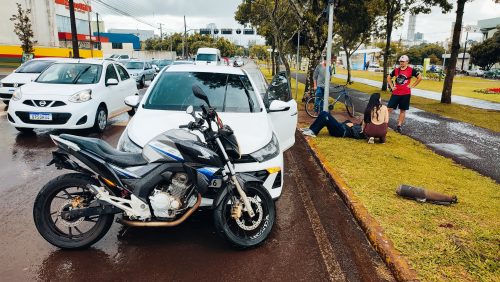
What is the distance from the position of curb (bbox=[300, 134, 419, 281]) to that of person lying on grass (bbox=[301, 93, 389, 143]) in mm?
2818

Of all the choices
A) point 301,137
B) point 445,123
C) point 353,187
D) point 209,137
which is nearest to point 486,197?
point 353,187

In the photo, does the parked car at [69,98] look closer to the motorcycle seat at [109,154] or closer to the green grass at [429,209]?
the motorcycle seat at [109,154]

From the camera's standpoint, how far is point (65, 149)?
3.61m

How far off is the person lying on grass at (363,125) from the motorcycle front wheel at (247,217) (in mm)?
5268

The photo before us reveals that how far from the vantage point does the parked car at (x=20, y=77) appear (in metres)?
12.0

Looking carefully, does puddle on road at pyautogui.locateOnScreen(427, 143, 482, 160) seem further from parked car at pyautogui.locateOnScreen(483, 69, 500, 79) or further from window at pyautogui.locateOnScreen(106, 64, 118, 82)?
parked car at pyautogui.locateOnScreen(483, 69, 500, 79)

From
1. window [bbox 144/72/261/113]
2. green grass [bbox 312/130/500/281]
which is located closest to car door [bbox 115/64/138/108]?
window [bbox 144/72/261/113]

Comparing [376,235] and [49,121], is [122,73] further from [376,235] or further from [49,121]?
Answer: [376,235]

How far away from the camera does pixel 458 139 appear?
9.89 metres

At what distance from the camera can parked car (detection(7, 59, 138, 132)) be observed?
8.14 metres

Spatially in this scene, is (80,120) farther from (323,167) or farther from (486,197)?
(486,197)

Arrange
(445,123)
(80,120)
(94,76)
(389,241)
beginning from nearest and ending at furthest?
(389,241) < (80,120) < (94,76) < (445,123)

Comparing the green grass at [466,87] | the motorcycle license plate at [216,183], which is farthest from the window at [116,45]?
the motorcycle license plate at [216,183]

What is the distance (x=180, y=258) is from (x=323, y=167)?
376 cm
